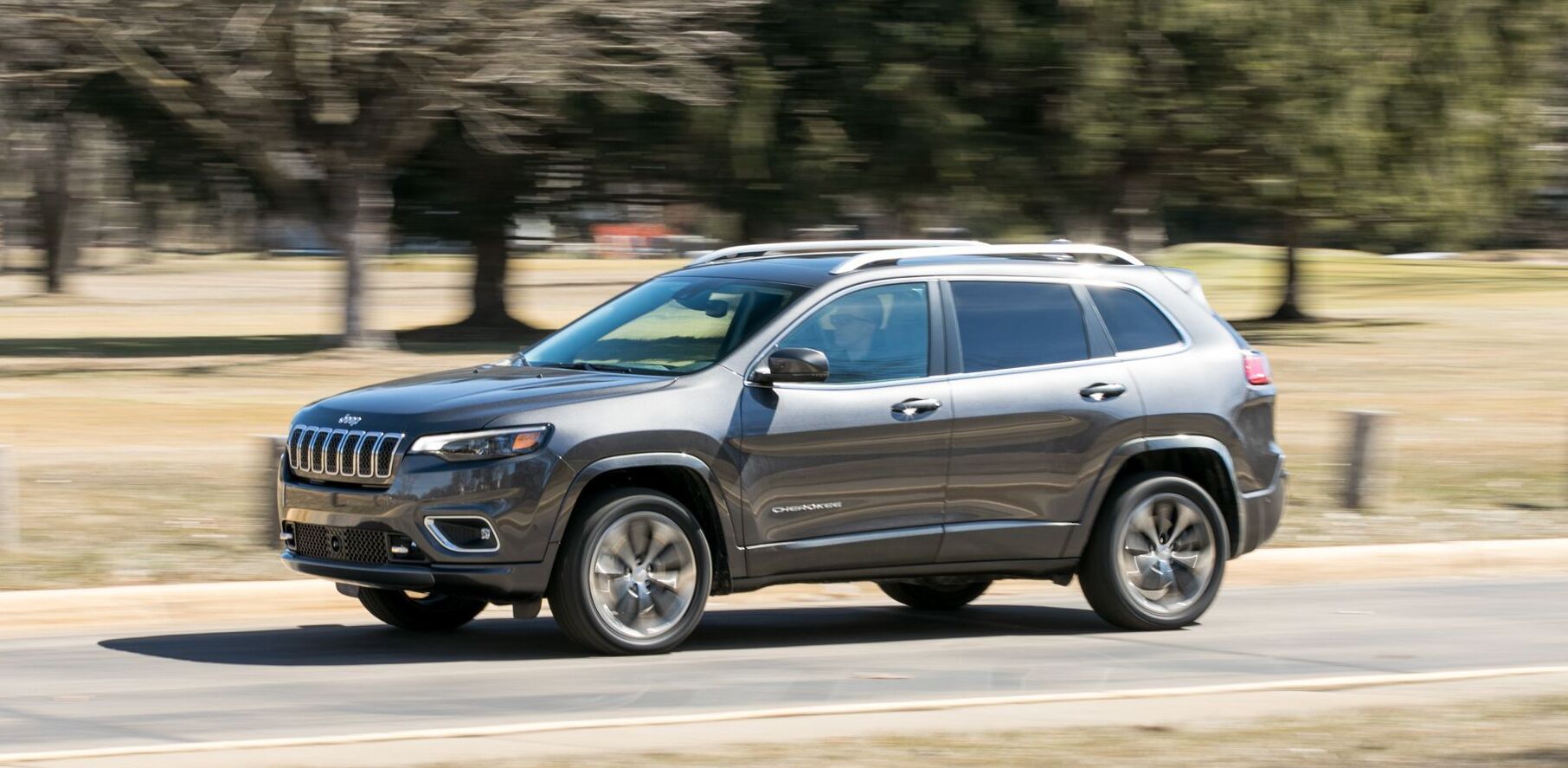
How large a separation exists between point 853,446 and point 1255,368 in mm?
2272

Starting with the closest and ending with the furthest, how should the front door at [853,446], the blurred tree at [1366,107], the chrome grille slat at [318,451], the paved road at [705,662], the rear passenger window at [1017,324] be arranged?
the paved road at [705,662]
the chrome grille slat at [318,451]
the front door at [853,446]
the rear passenger window at [1017,324]
the blurred tree at [1366,107]

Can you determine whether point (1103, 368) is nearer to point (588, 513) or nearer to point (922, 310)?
point (922, 310)

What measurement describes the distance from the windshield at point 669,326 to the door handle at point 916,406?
638mm

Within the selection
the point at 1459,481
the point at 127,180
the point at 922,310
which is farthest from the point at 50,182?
the point at 922,310

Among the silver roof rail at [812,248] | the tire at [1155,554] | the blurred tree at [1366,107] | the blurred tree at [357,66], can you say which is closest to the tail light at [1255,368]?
the tire at [1155,554]

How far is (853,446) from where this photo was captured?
29.7 feet

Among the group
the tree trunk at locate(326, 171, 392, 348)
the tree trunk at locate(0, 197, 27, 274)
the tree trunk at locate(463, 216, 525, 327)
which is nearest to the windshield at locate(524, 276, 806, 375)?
the tree trunk at locate(326, 171, 392, 348)

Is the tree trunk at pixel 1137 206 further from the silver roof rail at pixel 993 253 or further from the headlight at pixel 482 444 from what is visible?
the headlight at pixel 482 444

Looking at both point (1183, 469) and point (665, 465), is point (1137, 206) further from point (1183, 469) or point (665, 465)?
point (665, 465)

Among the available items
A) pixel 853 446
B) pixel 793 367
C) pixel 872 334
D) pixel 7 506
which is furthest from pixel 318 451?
pixel 7 506

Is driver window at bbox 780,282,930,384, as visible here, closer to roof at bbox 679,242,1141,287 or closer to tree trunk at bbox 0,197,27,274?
roof at bbox 679,242,1141,287

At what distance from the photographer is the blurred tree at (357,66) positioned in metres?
25.6

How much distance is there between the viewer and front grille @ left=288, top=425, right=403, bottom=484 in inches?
332

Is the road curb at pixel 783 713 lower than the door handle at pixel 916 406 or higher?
lower
